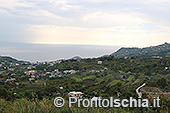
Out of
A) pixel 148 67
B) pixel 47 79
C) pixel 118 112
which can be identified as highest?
pixel 118 112

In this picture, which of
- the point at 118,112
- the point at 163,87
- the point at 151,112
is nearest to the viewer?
the point at 118,112

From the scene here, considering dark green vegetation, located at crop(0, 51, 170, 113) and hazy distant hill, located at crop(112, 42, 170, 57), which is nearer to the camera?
dark green vegetation, located at crop(0, 51, 170, 113)

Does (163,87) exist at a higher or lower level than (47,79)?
higher

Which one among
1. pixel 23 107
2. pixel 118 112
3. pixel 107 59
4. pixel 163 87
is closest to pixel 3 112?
pixel 23 107

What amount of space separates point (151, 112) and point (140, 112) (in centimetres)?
26

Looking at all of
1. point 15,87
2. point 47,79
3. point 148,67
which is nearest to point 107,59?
point 148,67

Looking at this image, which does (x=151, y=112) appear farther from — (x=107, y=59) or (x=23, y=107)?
(x=107, y=59)

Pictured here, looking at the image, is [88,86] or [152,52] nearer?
[88,86]

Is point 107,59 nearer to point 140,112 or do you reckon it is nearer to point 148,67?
point 148,67

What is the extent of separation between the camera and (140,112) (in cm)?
404

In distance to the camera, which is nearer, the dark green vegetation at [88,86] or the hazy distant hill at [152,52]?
the dark green vegetation at [88,86]

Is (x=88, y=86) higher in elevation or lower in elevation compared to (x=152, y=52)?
lower

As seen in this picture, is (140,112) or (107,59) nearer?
(140,112)

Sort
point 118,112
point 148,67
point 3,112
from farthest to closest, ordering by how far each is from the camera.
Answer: point 148,67 < point 118,112 < point 3,112
